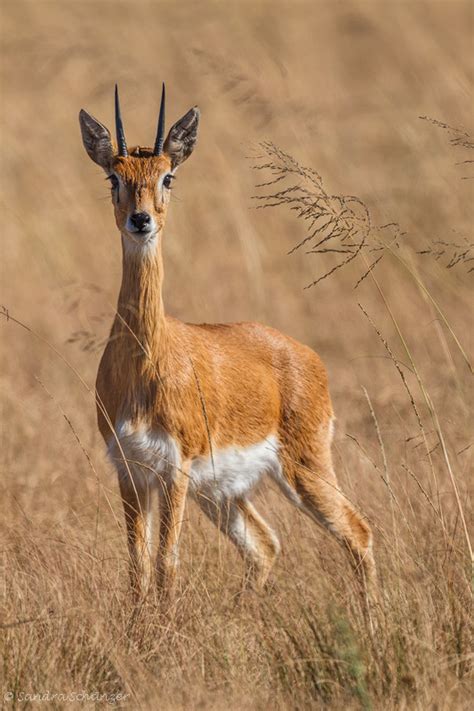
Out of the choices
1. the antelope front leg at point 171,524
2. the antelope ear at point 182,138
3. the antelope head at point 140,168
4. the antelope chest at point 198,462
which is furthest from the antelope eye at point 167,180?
the antelope front leg at point 171,524

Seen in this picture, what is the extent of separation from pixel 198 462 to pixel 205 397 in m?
0.29

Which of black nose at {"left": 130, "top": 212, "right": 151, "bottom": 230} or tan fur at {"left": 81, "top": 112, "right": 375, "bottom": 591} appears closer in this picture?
black nose at {"left": 130, "top": 212, "right": 151, "bottom": 230}

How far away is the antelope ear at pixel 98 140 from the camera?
18.2 ft

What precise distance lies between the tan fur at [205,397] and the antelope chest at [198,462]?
1.4 inches

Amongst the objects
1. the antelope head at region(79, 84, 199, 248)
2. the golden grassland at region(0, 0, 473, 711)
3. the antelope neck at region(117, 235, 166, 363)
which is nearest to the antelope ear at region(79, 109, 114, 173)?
the antelope head at region(79, 84, 199, 248)

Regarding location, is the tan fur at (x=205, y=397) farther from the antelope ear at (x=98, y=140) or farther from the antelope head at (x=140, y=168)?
the antelope ear at (x=98, y=140)

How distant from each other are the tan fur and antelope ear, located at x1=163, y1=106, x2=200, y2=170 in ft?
0.28

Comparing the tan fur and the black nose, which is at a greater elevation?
the black nose

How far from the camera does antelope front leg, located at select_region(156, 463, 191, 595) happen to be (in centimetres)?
516

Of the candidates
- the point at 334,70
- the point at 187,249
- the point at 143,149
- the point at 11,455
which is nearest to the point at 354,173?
the point at 187,249

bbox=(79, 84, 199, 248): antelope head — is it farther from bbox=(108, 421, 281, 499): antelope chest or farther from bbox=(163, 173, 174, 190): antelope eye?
bbox=(108, 421, 281, 499): antelope chest

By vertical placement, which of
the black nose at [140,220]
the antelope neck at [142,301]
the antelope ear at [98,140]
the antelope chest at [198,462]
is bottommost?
the antelope chest at [198,462]

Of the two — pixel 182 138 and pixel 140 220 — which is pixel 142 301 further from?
pixel 182 138

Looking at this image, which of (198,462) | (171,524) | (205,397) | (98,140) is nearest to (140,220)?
(98,140)
